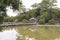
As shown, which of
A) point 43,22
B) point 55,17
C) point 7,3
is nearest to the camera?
point 7,3

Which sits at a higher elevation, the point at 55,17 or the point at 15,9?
the point at 15,9

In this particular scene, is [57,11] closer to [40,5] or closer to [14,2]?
[40,5]

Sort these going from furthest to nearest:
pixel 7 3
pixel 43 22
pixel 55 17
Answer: pixel 55 17
pixel 43 22
pixel 7 3

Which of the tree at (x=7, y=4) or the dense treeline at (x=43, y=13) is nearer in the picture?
the tree at (x=7, y=4)

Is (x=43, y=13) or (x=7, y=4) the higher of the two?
(x=7, y=4)

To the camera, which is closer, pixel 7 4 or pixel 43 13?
pixel 7 4

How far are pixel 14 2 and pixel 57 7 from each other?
19.7m

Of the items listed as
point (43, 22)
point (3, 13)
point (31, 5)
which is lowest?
point (43, 22)

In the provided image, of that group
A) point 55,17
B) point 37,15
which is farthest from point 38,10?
point 55,17

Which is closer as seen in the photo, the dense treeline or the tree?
the tree

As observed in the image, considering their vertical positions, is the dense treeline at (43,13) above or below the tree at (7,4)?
below

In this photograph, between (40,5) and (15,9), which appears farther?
(40,5)

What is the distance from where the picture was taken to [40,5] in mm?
22938

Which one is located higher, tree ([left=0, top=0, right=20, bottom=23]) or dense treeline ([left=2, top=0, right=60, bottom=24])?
tree ([left=0, top=0, right=20, bottom=23])
